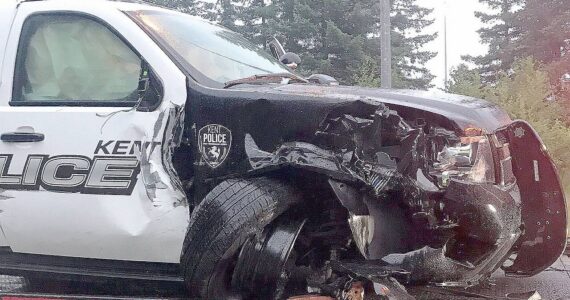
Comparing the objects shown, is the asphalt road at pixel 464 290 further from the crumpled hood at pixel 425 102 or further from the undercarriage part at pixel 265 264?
the crumpled hood at pixel 425 102

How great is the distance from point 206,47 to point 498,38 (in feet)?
103

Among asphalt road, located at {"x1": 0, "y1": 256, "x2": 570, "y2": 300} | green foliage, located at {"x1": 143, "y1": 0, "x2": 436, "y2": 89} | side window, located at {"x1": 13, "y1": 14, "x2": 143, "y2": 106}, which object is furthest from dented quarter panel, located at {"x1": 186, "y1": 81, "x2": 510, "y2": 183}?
green foliage, located at {"x1": 143, "y1": 0, "x2": 436, "y2": 89}

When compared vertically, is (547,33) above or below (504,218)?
below

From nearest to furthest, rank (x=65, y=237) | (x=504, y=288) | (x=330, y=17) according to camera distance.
→ (x=65, y=237), (x=504, y=288), (x=330, y=17)

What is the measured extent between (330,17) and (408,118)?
2301 cm

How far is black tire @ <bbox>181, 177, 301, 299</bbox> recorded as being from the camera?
2.73 m

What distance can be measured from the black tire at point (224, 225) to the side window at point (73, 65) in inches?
34.3

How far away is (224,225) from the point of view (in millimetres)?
2748

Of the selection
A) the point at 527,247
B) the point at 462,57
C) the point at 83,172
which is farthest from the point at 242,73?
the point at 462,57

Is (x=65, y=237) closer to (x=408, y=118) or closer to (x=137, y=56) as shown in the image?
(x=137, y=56)

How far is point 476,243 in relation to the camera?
116 inches

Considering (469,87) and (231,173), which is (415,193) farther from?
(469,87)

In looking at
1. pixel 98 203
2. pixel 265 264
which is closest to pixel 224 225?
pixel 265 264

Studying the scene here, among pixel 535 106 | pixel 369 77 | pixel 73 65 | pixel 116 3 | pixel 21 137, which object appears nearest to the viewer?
pixel 21 137
